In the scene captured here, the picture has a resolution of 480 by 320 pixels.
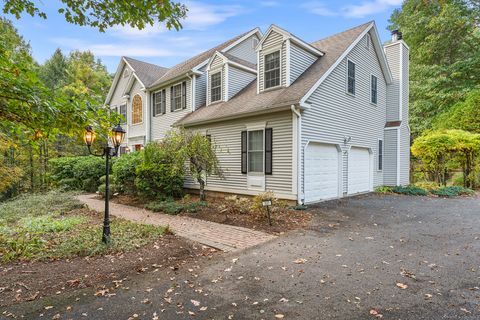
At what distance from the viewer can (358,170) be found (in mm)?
12109

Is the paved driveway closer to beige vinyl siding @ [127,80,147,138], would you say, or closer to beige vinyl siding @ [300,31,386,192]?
beige vinyl siding @ [300,31,386,192]

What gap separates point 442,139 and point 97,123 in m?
15.5

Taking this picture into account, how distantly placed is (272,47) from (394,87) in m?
7.60

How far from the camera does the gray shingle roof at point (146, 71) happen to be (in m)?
17.0

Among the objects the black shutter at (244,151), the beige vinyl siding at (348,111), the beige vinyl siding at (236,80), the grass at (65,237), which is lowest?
the grass at (65,237)

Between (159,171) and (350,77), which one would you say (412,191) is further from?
(159,171)

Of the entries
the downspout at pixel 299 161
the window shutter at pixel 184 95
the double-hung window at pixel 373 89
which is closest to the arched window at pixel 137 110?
the window shutter at pixel 184 95

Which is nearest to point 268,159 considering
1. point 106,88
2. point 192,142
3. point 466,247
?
point 192,142

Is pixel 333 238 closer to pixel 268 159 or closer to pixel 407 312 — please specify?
pixel 407 312

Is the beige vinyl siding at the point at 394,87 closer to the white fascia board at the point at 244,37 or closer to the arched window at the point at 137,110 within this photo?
the white fascia board at the point at 244,37

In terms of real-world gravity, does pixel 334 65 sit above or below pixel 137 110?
above

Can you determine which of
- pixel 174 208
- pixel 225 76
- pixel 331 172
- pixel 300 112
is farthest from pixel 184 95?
pixel 331 172

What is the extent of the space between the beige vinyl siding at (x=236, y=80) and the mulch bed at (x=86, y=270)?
354 inches

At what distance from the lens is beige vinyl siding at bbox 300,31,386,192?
9.73 metres
